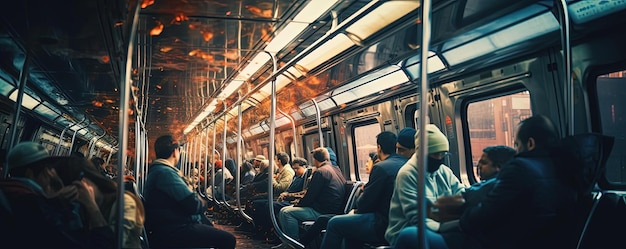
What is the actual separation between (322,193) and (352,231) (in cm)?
180

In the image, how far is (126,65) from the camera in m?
3.51

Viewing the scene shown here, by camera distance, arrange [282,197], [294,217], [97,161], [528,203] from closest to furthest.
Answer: [528,203] → [97,161] → [294,217] → [282,197]

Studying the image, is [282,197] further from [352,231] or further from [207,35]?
[207,35]

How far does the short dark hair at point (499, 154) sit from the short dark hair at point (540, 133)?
110 mm

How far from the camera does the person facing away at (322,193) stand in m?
7.32

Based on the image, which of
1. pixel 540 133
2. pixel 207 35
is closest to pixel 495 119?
pixel 540 133

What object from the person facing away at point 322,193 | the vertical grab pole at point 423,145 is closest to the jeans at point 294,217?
the person facing away at point 322,193

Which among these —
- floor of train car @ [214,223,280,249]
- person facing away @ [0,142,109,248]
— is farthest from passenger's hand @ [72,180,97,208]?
floor of train car @ [214,223,280,249]

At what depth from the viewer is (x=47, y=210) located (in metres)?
3.27

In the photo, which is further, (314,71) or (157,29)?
(314,71)

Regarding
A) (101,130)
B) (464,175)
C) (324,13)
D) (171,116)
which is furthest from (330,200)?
(101,130)

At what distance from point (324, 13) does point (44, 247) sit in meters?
3.13

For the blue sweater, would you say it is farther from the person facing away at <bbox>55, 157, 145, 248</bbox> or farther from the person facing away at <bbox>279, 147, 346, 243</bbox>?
the person facing away at <bbox>279, 147, 346, 243</bbox>

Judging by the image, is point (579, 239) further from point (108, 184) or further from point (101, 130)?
point (101, 130)
